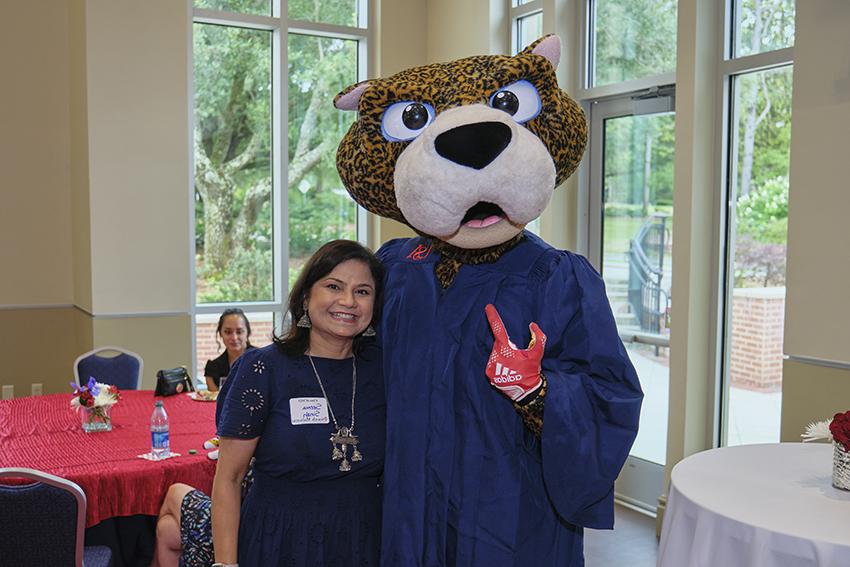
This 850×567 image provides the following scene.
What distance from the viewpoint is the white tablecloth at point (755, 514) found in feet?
6.89

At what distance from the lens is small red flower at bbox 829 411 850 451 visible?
7.84 feet

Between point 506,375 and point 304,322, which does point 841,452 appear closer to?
point 506,375

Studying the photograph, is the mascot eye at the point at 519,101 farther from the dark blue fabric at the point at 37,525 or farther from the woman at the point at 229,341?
the woman at the point at 229,341

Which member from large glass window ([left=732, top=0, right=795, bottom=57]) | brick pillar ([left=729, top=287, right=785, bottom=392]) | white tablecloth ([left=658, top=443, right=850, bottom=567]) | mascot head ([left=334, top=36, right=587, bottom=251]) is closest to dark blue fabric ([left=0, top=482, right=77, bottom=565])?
mascot head ([left=334, top=36, right=587, bottom=251])

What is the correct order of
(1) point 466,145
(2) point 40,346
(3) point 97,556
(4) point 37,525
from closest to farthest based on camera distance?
(1) point 466,145
(4) point 37,525
(3) point 97,556
(2) point 40,346

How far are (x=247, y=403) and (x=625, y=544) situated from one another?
3.02 metres

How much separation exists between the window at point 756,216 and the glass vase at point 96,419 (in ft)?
9.67

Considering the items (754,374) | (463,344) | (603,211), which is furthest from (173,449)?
(603,211)

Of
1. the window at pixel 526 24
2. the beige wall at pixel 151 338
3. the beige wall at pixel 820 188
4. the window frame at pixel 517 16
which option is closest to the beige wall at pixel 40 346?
the beige wall at pixel 151 338

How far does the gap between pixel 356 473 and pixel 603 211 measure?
150 inches

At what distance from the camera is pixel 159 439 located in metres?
3.29

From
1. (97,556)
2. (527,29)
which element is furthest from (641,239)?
(97,556)

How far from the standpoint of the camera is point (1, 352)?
6129mm

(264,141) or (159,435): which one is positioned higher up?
(264,141)
